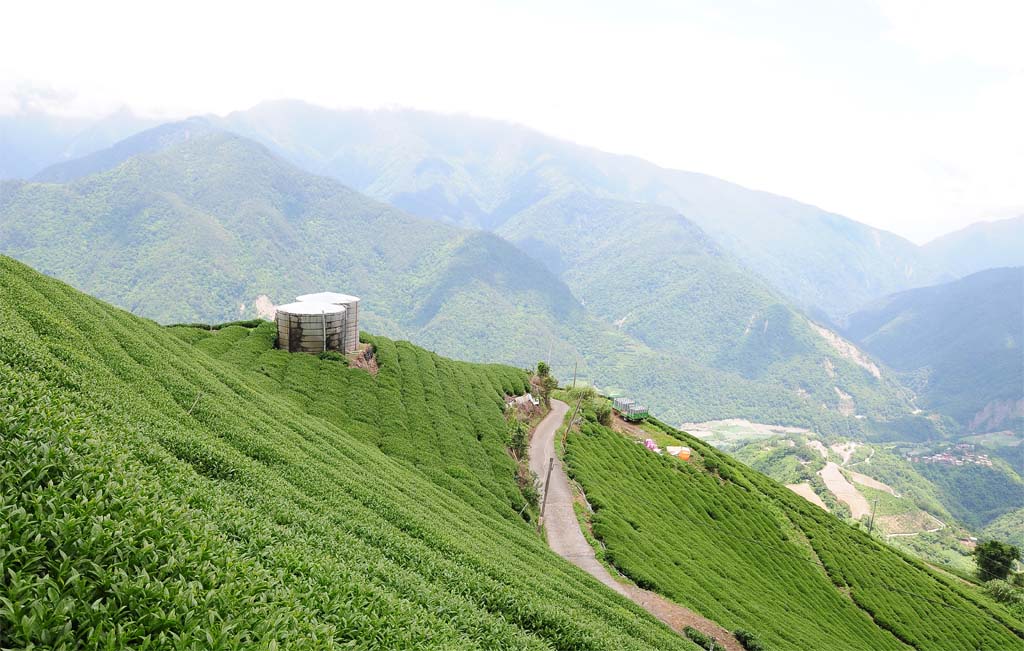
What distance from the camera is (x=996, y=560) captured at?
305ft

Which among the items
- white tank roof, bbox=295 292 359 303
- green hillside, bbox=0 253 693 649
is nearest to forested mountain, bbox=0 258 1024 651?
green hillside, bbox=0 253 693 649

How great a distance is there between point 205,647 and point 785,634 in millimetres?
41804

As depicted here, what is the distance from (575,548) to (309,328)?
100ft

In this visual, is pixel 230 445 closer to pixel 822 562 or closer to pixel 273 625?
pixel 273 625

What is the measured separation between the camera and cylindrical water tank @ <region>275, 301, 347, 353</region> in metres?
50.0

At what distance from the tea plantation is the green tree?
14798mm

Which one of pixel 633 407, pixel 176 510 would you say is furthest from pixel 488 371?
pixel 176 510

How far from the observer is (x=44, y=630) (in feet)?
19.7

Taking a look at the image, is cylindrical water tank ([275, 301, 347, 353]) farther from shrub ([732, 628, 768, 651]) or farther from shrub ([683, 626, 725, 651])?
shrub ([732, 628, 768, 651])

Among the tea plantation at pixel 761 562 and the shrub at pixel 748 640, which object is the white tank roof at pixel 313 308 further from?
the shrub at pixel 748 640

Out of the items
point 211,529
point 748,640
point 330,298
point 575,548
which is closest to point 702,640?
point 748,640

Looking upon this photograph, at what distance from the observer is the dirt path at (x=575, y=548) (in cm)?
3173

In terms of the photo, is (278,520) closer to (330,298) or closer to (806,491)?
(330,298)

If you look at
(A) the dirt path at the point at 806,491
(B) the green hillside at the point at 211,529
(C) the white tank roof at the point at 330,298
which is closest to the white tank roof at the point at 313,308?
(C) the white tank roof at the point at 330,298
